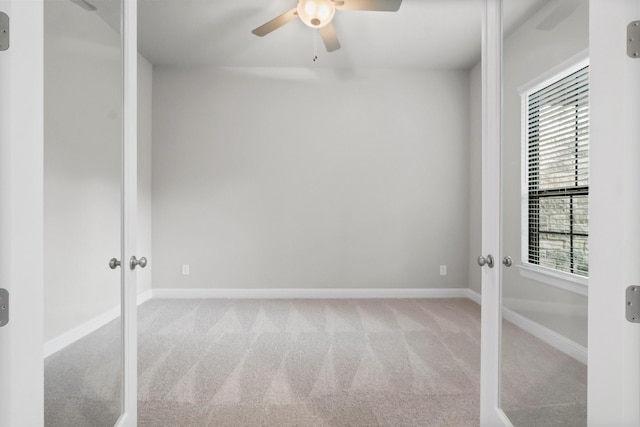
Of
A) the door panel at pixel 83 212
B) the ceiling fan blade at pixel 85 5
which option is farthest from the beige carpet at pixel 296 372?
the ceiling fan blade at pixel 85 5

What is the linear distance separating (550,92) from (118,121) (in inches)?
64.1

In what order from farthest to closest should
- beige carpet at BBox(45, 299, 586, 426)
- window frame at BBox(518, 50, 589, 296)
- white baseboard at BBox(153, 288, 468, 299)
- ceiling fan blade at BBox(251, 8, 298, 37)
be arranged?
white baseboard at BBox(153, 288, 468, 299) < ceiling fan blade at BBox(251, 8, 298, 37) < beige carpet at BBox(45, 299, 586, 426) < window frame at BBox(518, 50, 589, 296)

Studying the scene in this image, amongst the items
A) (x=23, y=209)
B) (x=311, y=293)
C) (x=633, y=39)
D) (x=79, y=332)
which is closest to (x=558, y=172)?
(x=633, y=39)

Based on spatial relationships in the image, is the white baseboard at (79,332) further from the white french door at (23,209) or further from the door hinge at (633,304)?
the door hinge at (633,304)

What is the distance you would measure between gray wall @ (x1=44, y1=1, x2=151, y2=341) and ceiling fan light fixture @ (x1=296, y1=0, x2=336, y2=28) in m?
1.44

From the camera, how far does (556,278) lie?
4.08ft

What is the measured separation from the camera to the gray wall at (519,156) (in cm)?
114

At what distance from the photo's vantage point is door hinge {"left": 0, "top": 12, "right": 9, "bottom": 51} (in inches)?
33.5

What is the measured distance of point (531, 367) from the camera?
1383 mm

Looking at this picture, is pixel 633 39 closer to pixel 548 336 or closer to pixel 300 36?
pixel 548 336

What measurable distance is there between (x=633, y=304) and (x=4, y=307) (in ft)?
5.05

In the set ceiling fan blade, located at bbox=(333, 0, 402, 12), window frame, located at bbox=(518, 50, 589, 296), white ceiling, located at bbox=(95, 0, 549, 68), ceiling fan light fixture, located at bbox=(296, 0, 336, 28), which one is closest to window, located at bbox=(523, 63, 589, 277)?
window frame, located at bbox=(518, 50, 589, 296)

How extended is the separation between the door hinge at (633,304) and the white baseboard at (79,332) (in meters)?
1.55

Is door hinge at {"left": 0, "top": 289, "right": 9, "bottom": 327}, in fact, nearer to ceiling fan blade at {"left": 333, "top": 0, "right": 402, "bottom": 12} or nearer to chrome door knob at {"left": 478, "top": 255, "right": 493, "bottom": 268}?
chrome door knob at {"left": 478, "top": 255, "right": 493, "bottom": 268}
